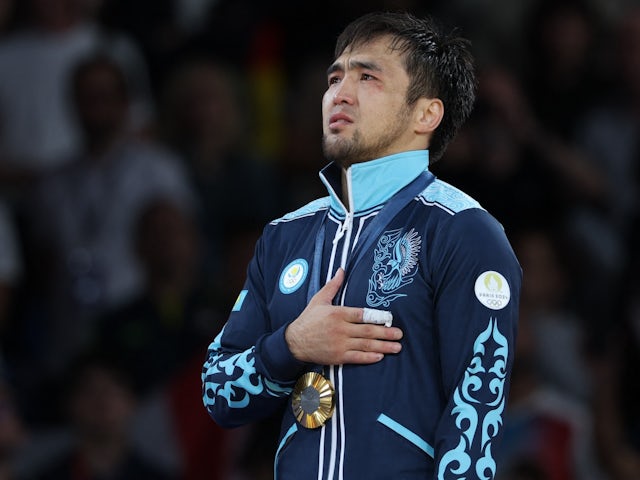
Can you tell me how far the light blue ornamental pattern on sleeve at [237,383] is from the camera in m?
3.52

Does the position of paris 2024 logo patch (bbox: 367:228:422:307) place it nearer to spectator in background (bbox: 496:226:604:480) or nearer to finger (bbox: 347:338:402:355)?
finger (bbox: 347:338:402:355)

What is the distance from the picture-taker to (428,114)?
11.9ft

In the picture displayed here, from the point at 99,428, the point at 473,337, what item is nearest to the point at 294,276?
the point at 473,337

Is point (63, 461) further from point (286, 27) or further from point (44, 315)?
point (286, 27)

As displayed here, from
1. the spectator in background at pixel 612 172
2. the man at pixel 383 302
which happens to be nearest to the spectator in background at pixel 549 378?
the spectator in background at pixel 612 172

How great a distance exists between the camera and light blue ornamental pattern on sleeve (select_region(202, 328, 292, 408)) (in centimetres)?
352

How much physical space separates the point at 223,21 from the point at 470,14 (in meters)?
1.66

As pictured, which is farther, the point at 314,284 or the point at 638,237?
the point at 638,237

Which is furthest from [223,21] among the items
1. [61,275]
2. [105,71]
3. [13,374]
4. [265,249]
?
[265,249]

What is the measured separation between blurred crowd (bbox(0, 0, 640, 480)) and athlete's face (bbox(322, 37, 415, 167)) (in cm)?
324

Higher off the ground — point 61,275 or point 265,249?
point 265,249

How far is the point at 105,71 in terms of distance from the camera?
320 inches

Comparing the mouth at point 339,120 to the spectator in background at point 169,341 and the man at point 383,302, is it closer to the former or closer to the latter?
the man at point 383,302

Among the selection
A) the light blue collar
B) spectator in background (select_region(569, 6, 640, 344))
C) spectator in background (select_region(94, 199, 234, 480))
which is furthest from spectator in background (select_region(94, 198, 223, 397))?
the light blue collar
